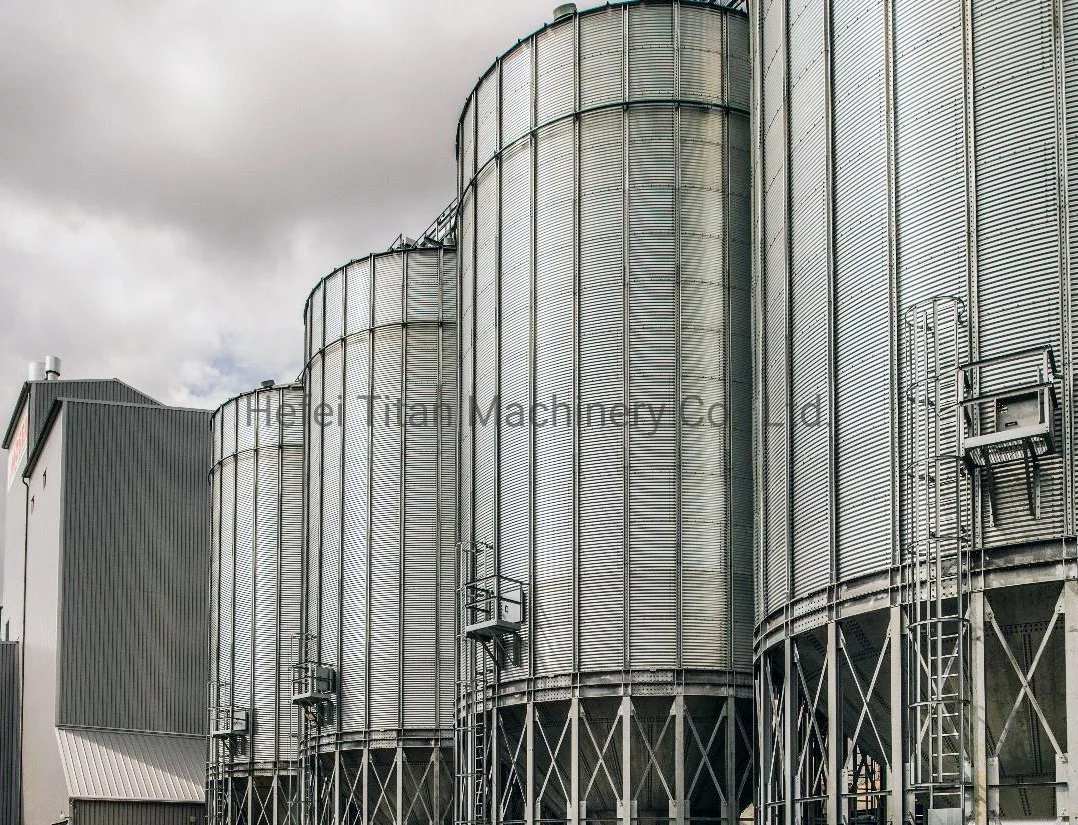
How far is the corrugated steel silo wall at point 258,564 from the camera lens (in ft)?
195

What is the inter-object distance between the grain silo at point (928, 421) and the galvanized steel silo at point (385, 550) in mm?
18057

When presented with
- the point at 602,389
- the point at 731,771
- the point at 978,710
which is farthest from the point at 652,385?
the point at 978,710

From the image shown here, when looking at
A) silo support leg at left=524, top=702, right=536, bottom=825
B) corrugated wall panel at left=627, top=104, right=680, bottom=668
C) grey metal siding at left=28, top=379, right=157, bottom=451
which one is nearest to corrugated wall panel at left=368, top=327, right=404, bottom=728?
silo support leg at left=524, top=702, right=536, bottom=825

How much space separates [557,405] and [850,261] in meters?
11.2

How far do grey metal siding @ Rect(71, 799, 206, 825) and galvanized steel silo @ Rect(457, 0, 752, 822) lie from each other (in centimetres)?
3417

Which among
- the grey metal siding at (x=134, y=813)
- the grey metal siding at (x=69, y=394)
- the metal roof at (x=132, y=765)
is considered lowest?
the grey metal siding at (x=134, y=813)

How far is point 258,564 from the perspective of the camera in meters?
62.4

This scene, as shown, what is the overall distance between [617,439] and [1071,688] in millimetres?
16156

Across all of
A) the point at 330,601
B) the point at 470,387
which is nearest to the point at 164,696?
the point at 330,601

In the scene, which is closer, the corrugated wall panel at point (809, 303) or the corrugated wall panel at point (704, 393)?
the corrugated wall panel at point (809, 303)

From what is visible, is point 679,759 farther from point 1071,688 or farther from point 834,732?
point 1071,688

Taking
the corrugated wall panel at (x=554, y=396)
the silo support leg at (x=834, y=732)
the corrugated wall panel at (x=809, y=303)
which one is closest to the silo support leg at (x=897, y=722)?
the silo support leg at (x=834, y=732)

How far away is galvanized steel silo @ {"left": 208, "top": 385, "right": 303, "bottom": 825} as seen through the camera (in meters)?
59.3

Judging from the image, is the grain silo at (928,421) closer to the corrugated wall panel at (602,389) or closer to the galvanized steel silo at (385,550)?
the corrugated wall panel at (602,389)
